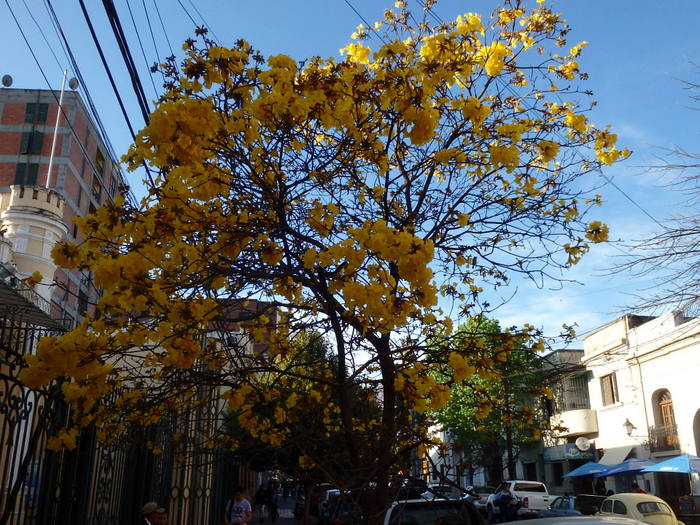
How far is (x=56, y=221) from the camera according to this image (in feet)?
85.5

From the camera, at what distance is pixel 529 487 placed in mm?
24766

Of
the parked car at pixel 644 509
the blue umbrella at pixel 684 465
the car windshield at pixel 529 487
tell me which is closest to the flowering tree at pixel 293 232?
the parked car at pixel 644 509

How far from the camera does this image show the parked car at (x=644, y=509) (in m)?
13.0

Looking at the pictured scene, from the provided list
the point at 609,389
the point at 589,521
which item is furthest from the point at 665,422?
the point at 589,521

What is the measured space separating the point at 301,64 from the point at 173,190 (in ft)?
4.04

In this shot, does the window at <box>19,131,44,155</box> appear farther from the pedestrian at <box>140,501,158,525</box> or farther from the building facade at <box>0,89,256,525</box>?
the pedestrian at <box>140,501,158,525</box>

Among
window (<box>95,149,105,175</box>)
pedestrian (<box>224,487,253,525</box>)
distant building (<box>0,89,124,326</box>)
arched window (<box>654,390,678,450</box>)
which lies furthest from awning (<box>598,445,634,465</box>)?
window (<box>95,149,105,175</box>)

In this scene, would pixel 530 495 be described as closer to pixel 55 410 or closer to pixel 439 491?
pixel 439 491

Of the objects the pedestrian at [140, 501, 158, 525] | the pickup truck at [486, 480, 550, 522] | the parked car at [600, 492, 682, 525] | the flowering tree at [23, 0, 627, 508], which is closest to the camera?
the flowering tree at [23, 0, 627, 508]

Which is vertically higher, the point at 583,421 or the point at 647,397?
the point at 647,397

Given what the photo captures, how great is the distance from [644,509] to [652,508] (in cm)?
17

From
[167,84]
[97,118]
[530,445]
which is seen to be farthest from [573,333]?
[530,445]

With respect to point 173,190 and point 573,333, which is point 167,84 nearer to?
point 173,190

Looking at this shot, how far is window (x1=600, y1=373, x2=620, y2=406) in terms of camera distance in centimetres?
3016
